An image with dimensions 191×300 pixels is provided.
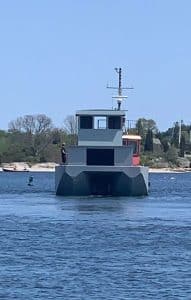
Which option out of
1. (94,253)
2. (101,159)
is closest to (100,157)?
(101,159)

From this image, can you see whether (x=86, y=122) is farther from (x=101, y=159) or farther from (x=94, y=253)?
(x=94, y=253)

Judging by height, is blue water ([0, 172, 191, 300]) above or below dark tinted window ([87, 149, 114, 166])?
below

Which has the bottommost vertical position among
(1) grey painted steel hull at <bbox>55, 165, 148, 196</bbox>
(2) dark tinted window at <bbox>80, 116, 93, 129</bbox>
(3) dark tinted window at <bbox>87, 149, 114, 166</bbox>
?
Answer: (1) grey painted steel hull at <bbox>55, 165, 148, 196</bbox>

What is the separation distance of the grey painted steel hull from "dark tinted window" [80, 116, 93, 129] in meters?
3.13

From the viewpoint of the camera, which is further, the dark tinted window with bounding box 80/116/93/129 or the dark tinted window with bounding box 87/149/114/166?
the dark tinted window with bounding box 80/116/93/129

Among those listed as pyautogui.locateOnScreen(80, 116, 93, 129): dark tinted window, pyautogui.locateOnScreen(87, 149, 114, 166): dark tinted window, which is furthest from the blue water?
pyautogui.locateOnScreen(80, 116, 93, 129): dark tinted window

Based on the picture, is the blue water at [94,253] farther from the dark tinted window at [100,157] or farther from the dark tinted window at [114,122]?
the dark tinted window at [114,122]

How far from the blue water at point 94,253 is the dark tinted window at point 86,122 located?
1305 centimetres

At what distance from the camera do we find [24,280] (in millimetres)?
36688

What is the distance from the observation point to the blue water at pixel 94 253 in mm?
35469

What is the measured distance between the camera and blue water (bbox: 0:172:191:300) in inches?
1396

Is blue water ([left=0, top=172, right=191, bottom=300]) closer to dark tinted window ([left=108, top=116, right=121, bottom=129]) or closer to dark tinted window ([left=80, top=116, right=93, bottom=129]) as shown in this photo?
dark tinted window ([left=108, top=116, right=121, bottom=129])

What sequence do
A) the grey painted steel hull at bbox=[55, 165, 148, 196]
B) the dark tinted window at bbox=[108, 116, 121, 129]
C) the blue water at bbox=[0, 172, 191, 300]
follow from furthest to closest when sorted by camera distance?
the dark tinted window at bbox=[108, 116, 121, 129] < the grey painted steel hull at bbox=[55, 165, 148, 196] < the blue water at bbox=[0, 172, 191, 300]

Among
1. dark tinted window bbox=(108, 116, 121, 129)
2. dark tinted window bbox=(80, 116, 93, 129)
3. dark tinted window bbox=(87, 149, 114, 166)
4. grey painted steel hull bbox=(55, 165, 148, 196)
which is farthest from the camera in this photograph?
dark tinted window bbox=(80, 116, 93, 129)
